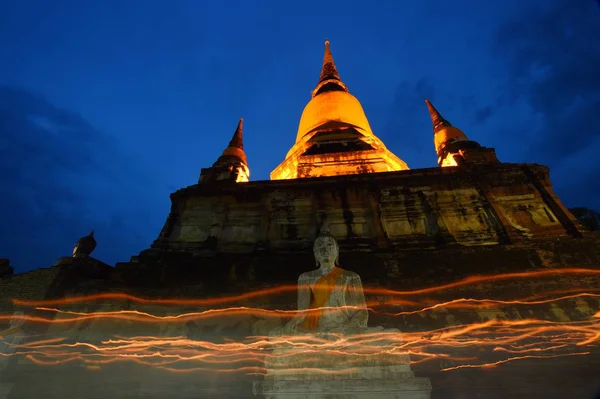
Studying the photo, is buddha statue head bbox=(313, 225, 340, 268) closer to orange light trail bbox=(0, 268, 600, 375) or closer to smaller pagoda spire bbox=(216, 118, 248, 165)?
orange light trail bbox=(0, 268, 600, 375)

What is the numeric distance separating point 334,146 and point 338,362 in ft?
40.6

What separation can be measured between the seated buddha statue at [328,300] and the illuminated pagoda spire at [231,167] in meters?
7.58

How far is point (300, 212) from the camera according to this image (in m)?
11.2

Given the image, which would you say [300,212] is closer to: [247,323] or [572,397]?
[247,323]

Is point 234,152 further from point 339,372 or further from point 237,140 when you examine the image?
point 339,372

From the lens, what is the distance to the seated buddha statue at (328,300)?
208 inches

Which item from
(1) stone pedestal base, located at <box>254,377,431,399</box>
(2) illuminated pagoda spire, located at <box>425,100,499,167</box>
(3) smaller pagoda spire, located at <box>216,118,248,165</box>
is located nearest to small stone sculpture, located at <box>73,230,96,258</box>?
(3) smaller pagoda spire, located at <box>216,118,248,165</box>

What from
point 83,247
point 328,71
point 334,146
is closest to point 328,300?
point 83,247

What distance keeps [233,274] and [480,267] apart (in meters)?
6.56

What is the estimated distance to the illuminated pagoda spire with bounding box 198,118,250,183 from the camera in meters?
13.5

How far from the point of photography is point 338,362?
14.9 feet

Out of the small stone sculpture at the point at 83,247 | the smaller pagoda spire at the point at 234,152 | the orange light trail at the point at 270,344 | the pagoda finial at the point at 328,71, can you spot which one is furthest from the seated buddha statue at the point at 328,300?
the pagoda finial at the point at 328,71

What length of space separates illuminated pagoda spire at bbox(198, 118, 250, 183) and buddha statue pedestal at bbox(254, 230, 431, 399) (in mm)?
8631

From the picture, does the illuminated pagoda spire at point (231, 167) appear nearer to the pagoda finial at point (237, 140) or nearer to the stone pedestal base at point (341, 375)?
the pagoda finial at point (237, 140)
